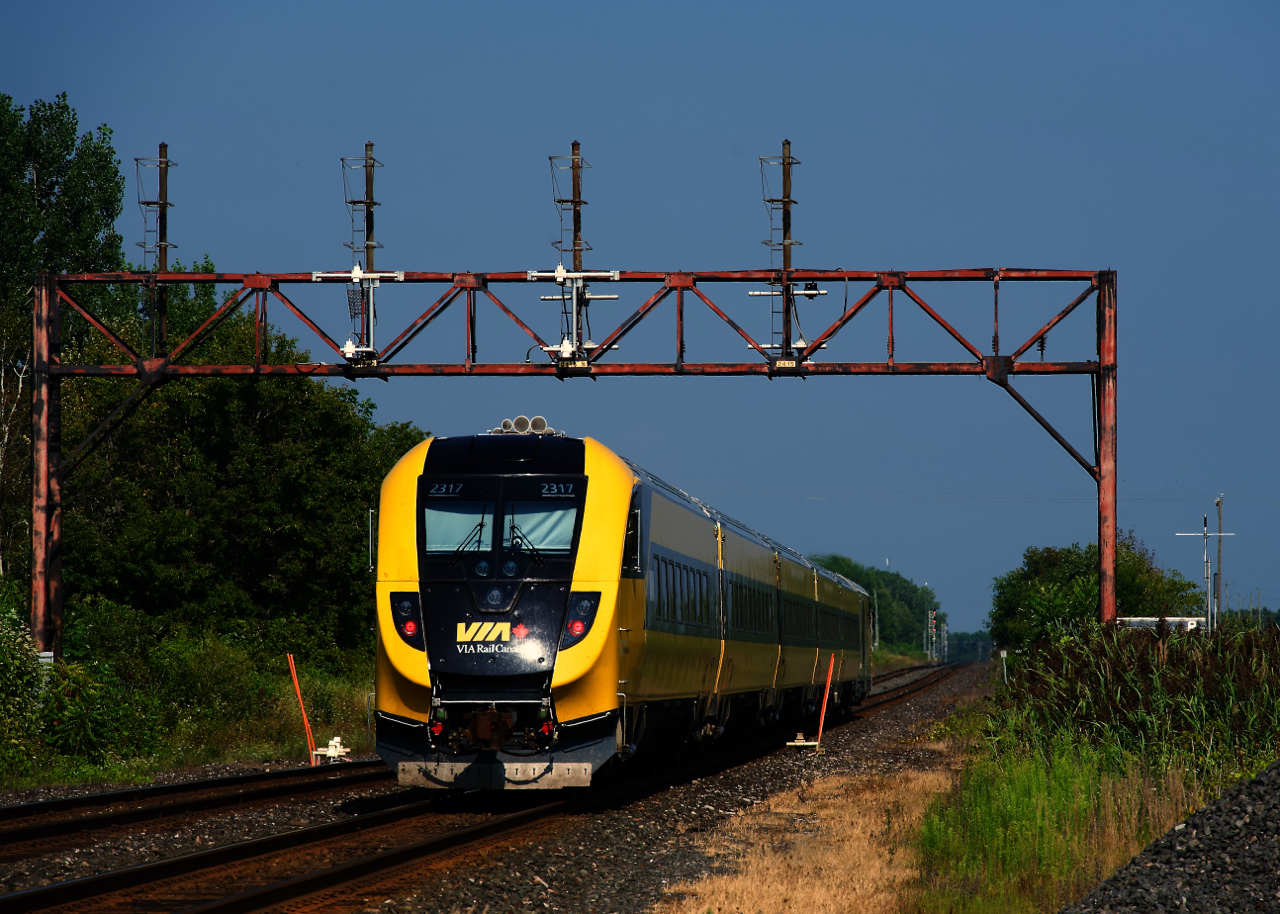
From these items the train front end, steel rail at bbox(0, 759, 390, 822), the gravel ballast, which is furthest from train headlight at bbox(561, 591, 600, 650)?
the gravel ballast

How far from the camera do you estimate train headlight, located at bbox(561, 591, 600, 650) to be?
13.1 meters

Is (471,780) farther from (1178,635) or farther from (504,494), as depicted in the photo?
(1178,635)

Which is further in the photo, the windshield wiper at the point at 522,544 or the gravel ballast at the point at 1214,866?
the windshield wiper at the point at 522,544

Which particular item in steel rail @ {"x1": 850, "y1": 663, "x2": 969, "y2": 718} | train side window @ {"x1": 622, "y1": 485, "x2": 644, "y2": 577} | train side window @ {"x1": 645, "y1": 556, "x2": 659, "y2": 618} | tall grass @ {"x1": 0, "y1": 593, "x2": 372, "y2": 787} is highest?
train side window @ {"x1": 622, "y1": 485, "x2": 644, "y2": 577}

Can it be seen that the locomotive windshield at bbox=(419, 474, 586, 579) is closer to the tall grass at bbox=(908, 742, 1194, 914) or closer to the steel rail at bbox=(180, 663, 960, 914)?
the steel rail at bbox=(180, 663, 960, 914)

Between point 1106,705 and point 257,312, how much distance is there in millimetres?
13453

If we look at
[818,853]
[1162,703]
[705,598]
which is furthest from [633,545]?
[1162,703]

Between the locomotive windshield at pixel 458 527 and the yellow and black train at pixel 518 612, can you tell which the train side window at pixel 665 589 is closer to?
the yellow and black train at pixel 518 612

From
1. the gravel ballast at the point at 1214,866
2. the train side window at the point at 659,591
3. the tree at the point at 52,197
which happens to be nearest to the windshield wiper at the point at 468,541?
the train side window at the point at 659,591

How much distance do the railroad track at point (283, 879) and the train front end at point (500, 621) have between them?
637mm

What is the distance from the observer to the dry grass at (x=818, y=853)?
9.18 meters

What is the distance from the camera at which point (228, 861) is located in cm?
1045

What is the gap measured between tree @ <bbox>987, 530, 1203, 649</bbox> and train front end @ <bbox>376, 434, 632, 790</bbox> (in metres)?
7.94

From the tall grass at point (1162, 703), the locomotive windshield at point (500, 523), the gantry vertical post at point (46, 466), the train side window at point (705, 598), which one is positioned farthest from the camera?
the gantry vertical post at point (46, 466)
